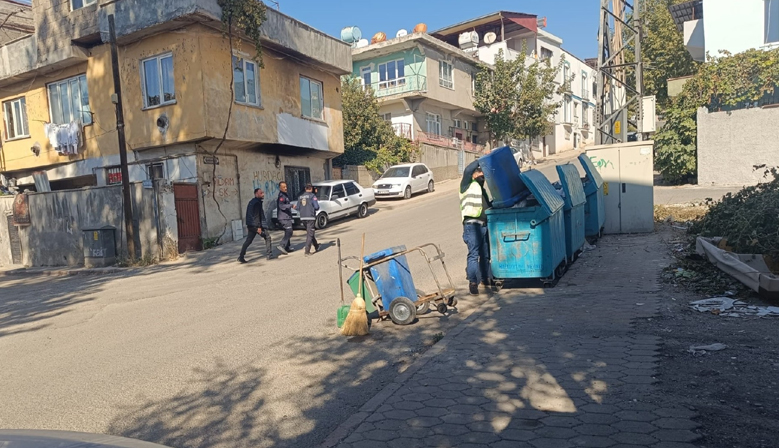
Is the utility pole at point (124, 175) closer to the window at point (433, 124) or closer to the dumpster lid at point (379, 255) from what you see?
the dumpster lid at point (379, 255)

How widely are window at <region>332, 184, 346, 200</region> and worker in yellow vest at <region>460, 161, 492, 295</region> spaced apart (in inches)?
443

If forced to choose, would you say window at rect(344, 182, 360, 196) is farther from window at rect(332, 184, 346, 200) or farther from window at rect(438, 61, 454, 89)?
window at rect(438, 61, 454, 89)

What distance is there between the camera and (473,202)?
727 cm

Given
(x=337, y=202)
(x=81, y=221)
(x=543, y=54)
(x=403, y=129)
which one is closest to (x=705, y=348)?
(x=337, y=202)

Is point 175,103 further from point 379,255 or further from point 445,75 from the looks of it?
point 445,75

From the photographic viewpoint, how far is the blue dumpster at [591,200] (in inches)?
422

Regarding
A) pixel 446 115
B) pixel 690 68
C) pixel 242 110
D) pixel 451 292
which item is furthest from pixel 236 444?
pixel 690 68

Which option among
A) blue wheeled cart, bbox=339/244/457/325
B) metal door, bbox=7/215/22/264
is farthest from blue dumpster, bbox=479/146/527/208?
metal door, bbox=7/215/22/264

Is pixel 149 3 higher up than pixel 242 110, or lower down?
higher up

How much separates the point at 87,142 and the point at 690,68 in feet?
120

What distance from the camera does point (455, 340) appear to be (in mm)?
5375

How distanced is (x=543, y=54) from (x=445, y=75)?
53.9ft

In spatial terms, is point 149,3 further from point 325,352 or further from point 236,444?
point 236,444

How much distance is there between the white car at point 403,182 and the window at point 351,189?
3509 millimetres
